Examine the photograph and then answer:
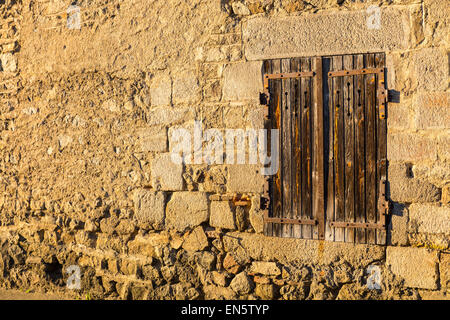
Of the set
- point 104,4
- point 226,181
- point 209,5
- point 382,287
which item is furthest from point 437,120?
point 104,4

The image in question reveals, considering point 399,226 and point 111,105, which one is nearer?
point 399,226

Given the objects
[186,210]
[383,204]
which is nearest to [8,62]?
[186,210]

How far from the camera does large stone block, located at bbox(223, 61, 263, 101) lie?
14.1ft

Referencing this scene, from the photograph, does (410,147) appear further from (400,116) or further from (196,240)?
(196,240)

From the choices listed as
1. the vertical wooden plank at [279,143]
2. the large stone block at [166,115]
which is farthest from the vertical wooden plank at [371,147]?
the large stone block at [166,115]

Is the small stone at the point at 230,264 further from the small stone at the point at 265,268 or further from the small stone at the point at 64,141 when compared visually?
the small stone at the point at 64,141

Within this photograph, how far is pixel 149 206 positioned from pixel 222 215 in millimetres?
702

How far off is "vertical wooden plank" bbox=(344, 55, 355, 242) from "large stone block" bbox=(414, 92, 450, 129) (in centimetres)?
48

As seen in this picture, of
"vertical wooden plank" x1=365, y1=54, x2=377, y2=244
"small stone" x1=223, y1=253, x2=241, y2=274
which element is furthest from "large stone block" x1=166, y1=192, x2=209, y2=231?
"vertical wooden plank" x1=365, y1=54, x2=377, y2=244

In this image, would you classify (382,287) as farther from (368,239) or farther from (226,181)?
(226,181)

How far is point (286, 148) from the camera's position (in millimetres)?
4230

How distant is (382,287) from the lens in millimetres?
3928

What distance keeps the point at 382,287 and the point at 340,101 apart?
143 centimetres

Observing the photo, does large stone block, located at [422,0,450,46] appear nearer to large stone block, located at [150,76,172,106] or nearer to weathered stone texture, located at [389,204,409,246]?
weathered stone texture, located at [389,204,409,246]
